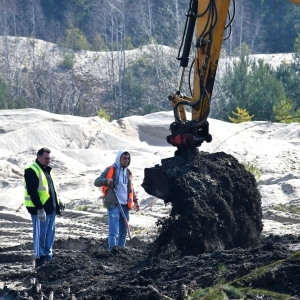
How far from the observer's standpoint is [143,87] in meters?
49.9

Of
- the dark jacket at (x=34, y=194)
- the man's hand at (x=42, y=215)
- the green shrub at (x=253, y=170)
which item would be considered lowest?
the green shrub at (x=253, y=170)

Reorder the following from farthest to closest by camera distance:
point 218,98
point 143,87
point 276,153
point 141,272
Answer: point 143,87 → point 218,98 → point 276,153 → point 141,272

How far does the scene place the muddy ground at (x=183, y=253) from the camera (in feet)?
26.3

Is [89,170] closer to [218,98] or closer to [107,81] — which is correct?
[218,98]

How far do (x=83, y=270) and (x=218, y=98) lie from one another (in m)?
28.0

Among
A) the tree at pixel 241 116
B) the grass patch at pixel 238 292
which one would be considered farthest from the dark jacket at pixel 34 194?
the tree at pixel 241 116

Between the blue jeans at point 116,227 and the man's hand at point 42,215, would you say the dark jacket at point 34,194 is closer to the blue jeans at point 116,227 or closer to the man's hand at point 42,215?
the man's hand at point 42,215

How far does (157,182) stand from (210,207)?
0.71 metres

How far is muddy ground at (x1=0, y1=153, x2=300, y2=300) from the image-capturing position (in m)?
8.02

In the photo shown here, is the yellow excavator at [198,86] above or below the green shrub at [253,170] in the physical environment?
above

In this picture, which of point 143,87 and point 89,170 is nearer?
point 89,170

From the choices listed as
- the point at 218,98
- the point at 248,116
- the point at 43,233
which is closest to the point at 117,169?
the point at 43,233

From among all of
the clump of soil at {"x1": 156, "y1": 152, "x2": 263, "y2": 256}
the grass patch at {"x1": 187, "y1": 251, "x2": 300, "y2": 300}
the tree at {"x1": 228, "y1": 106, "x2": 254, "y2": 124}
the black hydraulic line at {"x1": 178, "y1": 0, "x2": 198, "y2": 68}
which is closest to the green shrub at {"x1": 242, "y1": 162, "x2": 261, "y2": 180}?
the clump of soil at {"x1": 156, "y1": 152, "x2": 263, "y2": 256}

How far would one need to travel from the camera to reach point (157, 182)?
10.3 metres
